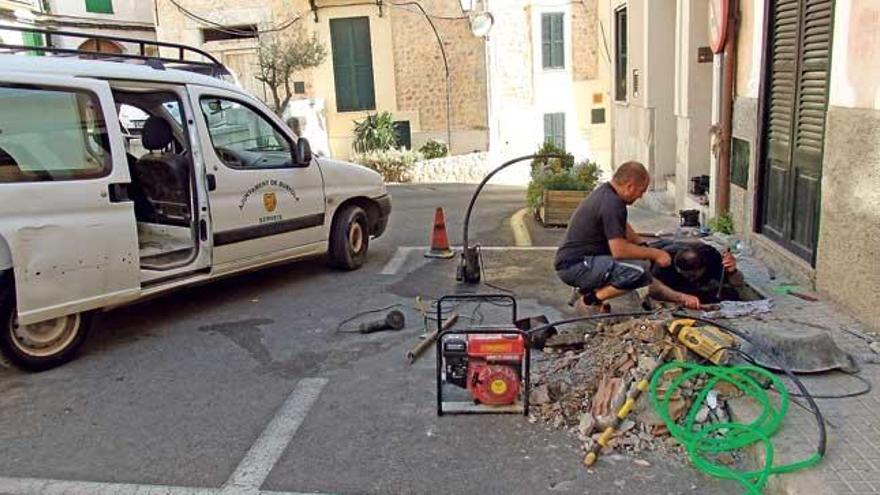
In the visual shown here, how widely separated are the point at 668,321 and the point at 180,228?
4269mm

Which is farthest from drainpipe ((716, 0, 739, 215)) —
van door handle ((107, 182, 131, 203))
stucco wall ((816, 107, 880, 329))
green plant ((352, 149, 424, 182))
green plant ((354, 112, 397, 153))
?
green plant ((354, 112, 397, 153))

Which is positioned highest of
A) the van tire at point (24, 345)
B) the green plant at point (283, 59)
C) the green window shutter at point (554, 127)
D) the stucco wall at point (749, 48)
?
the green plant at point (283, 59)

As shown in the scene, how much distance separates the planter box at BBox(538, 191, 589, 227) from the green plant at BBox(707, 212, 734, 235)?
2.25 metres

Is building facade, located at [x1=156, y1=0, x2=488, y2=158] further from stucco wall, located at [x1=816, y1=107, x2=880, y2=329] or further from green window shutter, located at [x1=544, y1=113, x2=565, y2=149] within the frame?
stucco wall, located at [x1=816, y1=107, x2=880, y2=329]

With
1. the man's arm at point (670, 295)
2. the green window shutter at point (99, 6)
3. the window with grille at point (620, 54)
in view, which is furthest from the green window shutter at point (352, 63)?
the man's arm at point (670, 295)

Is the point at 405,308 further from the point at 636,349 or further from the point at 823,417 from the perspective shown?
the point at 823,417

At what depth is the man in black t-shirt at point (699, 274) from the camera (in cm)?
530

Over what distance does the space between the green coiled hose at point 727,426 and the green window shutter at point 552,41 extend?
16.2m

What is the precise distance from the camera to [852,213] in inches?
189

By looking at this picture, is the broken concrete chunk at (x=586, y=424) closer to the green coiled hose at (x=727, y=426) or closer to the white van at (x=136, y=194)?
the green coiled hose at (x=727, y=426)

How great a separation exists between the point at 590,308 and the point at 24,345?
13.4ft

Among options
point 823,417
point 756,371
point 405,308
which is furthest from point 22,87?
point 823,417

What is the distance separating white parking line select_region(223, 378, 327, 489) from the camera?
3.57 metres

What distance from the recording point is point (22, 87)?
15.6 ft
